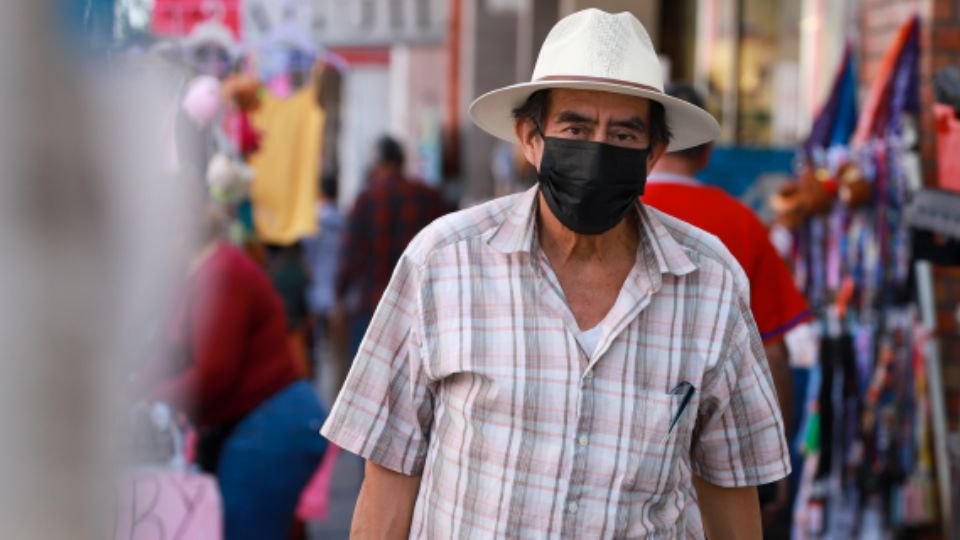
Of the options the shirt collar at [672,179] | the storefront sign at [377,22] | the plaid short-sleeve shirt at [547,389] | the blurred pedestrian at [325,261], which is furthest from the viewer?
the storefront sign at [377,22]

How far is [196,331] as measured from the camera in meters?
4.82

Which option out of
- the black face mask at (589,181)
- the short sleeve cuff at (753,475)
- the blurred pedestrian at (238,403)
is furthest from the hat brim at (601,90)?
the blurred pedestrian at (238,403)

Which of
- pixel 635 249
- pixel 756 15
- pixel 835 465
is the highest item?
pixel 756 15

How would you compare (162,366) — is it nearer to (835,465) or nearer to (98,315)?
(835,465)

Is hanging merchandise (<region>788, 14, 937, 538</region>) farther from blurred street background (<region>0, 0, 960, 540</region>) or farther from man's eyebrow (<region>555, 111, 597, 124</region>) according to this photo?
man's eyebrow (<region>555, 111, 597, 124</region>)

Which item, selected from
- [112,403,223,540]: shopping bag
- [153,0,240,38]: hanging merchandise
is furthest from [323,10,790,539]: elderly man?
[153,0,240,38]: hanging merchandise

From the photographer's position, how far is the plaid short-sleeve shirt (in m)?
A: 2.43

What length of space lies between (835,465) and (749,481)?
3043 millimetres

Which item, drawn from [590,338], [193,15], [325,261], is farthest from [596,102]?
[325,261]

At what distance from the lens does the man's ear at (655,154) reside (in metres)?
2.69

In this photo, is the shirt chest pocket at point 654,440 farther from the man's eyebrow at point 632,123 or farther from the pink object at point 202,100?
the pink object at point 202,100

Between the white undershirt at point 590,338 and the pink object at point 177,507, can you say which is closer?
the white undershirt at point 590,338

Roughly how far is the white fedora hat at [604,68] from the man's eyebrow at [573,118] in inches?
2.0

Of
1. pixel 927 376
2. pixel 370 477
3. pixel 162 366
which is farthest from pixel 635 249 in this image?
pixel 927 376
